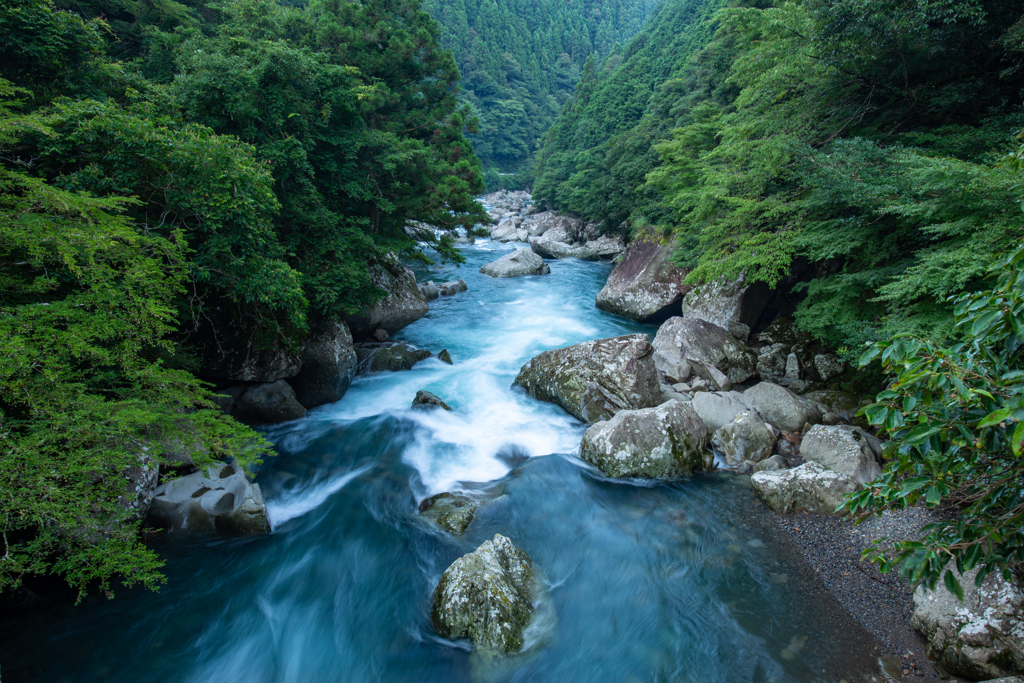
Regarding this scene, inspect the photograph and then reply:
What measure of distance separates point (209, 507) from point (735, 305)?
12111 mm

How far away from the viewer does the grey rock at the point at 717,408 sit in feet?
26.4

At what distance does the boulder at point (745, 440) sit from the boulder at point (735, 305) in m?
4.41

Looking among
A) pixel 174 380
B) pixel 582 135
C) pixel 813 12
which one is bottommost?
pixel 174 380

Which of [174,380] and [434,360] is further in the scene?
[434,360]

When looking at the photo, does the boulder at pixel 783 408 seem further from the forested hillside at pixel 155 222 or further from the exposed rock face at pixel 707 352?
the forested hillside at pixel 155 222

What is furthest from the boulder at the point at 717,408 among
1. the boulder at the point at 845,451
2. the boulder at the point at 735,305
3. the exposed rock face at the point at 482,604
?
the exposed rock face at the point at 482,604

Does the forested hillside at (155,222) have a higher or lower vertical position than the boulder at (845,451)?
higher

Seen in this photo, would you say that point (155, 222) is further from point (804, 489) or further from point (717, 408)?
point (804, 489)

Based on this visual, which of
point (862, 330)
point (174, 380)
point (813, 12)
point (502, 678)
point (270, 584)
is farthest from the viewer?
point (813, 12)

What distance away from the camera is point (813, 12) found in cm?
795

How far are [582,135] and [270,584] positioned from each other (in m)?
53.0

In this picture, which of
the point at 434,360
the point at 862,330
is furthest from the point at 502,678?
the point at 434,360

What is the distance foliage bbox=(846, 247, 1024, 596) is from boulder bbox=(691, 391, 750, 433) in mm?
5444

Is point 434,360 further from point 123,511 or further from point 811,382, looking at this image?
point 811,382
